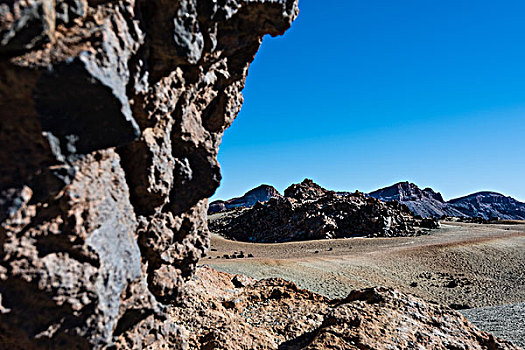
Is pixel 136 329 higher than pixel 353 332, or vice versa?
pixel 136 329

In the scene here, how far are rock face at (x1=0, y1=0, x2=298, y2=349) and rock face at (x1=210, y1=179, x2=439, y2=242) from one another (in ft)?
127

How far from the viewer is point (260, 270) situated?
23.4 metres

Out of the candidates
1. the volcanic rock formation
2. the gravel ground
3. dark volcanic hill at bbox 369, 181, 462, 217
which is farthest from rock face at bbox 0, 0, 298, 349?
the volcanic rock formation

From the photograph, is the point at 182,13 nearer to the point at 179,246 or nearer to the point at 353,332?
the point at 179,246

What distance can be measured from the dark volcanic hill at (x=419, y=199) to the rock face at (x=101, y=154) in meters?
97.5

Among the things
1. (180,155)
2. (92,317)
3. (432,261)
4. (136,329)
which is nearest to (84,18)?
(180,155)

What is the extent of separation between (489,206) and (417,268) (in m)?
108

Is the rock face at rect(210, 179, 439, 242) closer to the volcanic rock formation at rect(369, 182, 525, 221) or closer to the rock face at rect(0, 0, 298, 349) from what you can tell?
the rock face at rect(0, 0, 298, 349)

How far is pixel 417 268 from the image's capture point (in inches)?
1099

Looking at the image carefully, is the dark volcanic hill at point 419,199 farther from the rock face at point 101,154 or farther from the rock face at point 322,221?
the rock face at point 101,154

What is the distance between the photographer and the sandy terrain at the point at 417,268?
72.5 feet

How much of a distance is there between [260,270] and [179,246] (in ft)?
59.1

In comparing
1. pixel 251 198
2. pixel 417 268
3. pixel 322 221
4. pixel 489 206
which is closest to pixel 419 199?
pixel 489 206

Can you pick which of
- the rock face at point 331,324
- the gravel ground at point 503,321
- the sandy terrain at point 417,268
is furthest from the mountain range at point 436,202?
the rock face at point 331,324
